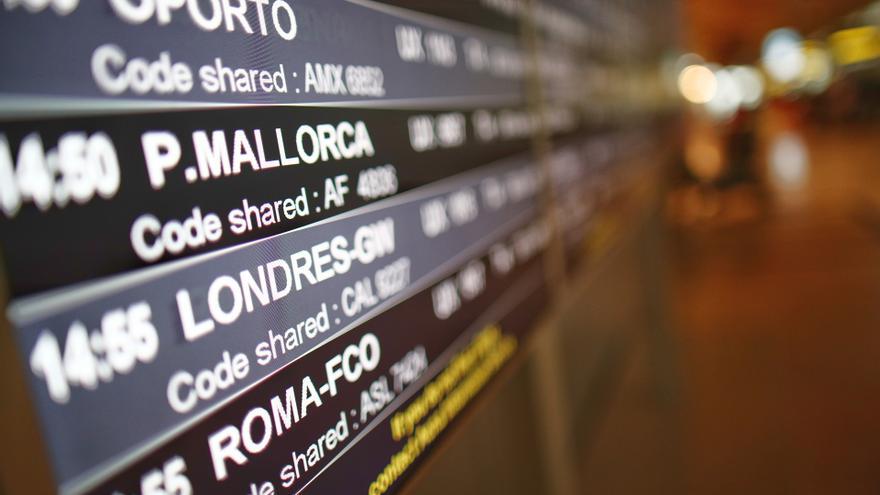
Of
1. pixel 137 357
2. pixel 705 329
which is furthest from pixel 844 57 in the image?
pixel 137 357

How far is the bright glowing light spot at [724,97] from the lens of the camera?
19.5 meters

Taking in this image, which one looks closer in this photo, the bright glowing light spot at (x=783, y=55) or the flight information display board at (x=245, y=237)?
the flight information display board at (x=245, y=237)

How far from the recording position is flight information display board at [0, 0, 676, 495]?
52 centimetres

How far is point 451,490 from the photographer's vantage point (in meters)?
1.62

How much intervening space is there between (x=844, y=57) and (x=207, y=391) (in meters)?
20.7

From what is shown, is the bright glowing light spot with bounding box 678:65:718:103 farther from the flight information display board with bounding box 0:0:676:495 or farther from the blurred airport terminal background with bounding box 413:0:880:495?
the flight information display board with bounding box 0:0:676:495

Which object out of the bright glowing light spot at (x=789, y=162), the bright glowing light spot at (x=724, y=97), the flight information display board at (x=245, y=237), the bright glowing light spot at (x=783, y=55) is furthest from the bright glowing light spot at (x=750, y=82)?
the flight information display board at (x=245, y=237)

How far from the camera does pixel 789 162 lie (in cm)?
1291

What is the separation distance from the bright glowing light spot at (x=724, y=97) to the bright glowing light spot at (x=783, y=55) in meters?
1.06

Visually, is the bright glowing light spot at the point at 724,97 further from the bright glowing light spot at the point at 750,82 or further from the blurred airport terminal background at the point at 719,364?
the blurred airport terminal background at the point at 719,364

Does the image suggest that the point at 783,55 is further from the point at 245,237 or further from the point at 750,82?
the point at 245,237

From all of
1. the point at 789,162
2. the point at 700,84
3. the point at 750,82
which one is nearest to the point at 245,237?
the point at 789,162

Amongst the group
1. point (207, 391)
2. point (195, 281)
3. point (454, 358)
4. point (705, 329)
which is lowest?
point (705, 329)

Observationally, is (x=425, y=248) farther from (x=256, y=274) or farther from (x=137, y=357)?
(x=137, y=357)
